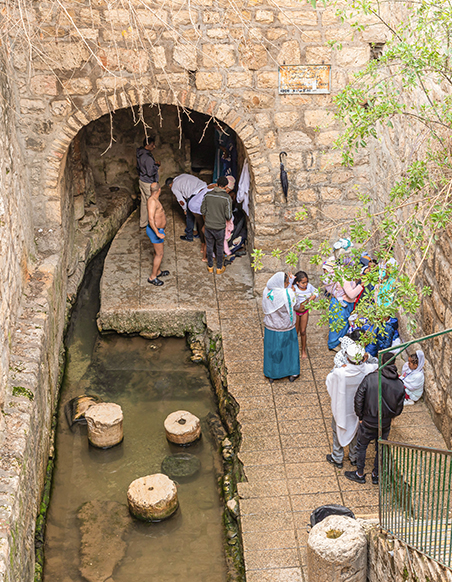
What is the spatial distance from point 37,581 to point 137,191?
324 inches

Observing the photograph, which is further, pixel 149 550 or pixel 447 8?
pixel 149 550

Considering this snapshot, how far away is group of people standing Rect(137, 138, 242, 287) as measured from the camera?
930 cm

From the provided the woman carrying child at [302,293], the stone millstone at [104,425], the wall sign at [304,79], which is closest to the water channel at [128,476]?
the stone millstone at [104,425]

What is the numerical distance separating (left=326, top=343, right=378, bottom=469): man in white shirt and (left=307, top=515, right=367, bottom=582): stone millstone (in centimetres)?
145

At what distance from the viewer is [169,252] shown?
1038cm

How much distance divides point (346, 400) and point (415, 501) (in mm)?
1910

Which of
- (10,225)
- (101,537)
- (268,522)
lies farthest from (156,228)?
(268,522)

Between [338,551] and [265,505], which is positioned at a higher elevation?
[265,505]

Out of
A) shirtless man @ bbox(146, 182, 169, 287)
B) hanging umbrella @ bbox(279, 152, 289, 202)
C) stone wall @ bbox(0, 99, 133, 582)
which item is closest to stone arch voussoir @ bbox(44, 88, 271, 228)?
hanging umbrella @ bbox(279, 152, 289, 202)

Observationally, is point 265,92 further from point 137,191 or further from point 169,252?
point 137,191

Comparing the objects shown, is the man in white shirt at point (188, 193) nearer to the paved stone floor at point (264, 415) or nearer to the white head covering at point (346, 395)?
the paved stone floor at point (264, 415)

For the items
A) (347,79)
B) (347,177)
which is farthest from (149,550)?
(347,79)

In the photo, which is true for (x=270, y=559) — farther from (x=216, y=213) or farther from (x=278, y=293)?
(x=216, y=213)

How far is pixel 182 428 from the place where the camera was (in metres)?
7.25
